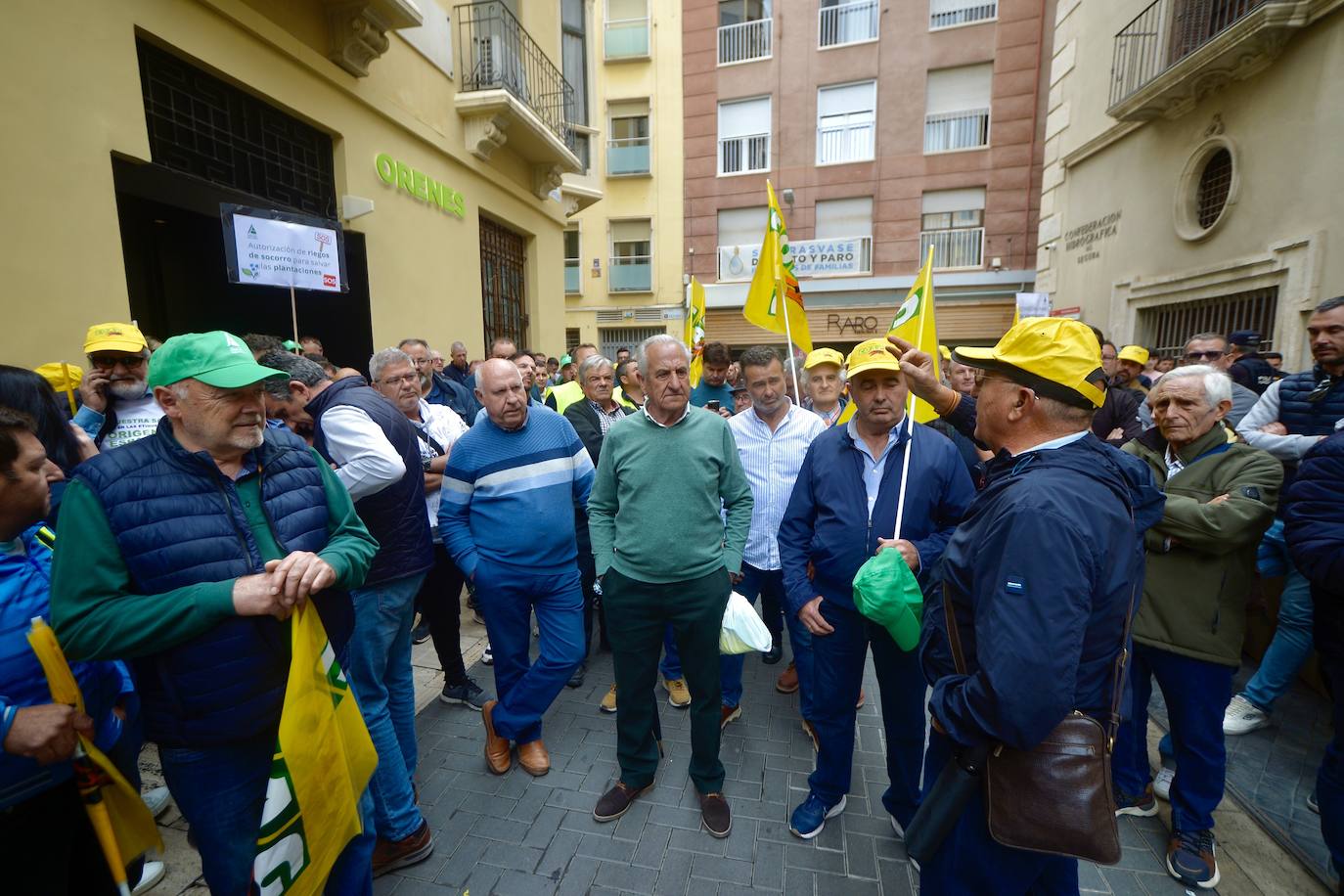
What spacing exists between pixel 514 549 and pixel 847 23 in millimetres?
22314

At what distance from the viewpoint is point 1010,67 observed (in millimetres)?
18297

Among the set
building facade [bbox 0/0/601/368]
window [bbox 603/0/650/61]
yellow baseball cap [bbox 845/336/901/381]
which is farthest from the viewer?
window [bbox 603/0/650/61]

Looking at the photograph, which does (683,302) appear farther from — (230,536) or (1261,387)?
(230,536)

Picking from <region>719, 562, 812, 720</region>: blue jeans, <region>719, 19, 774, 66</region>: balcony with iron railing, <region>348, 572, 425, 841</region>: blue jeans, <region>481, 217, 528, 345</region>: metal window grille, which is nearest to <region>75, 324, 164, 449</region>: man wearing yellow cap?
<region>348, 572, 425, 841</region>: blue jeans

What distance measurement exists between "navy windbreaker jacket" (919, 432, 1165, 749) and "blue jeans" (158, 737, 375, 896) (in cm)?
218

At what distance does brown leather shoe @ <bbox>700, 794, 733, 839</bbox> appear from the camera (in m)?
2.96

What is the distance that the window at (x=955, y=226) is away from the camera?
19.2 meters

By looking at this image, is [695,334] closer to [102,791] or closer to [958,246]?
[102,791]

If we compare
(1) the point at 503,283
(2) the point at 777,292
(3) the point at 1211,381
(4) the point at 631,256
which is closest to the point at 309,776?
(3) the point at 1211,381

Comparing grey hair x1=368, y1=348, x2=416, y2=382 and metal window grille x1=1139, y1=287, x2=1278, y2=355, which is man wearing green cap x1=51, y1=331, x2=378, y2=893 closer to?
grey hair x1=368, y1=348, x2=416, y2=382

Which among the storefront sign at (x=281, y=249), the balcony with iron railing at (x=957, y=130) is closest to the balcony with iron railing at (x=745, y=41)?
the balcony with iron railing at (x=957, y=130)

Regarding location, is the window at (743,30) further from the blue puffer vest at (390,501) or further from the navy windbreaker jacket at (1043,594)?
the navy windbreaker jacket at (1043,594)

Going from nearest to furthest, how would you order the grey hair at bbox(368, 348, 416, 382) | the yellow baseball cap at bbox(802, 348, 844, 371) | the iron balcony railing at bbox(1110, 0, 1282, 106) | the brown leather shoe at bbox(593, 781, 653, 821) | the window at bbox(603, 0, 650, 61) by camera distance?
the brown leather shoe at bbox(593, 781, 653, 821) → the grey hair at bbox(368, 348, 416, 382) → the yellow baseball cap at bbox(802, 348, 844, 371) → the iron balcony railing at bbox(1110, 0, 1282, 106) → the window at bbox(603, 0, 650, 61)

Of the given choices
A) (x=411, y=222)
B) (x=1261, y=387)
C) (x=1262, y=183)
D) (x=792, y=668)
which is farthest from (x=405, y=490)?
(x=1262, y=183)
